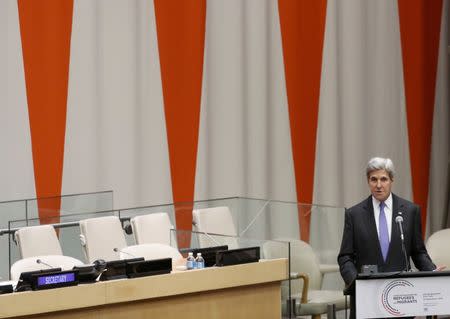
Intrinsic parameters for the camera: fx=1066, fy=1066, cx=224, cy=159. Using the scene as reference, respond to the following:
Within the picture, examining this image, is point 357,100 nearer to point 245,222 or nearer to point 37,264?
point 245,222

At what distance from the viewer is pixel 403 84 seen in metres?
11.3

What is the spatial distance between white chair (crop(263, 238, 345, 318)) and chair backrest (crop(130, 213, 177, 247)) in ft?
2.88

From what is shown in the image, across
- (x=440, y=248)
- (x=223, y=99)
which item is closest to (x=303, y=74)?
(x=223, y=99)

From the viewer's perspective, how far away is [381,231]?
18.9 ft

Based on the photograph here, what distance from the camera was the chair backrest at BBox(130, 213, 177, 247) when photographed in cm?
729

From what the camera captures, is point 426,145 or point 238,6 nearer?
point 238,6

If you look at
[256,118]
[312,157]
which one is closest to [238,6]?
[256,118]

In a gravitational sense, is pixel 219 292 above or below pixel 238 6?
below

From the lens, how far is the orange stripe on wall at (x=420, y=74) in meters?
11.3

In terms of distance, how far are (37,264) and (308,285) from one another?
1977mm

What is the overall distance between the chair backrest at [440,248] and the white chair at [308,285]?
1.01 meters

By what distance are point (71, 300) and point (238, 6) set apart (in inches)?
208

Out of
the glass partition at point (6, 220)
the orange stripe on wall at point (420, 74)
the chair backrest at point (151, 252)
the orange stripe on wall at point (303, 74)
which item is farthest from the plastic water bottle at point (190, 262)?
the orange stripe on wall at point (420, 74)

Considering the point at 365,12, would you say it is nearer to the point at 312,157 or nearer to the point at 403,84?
the point at 403,84
